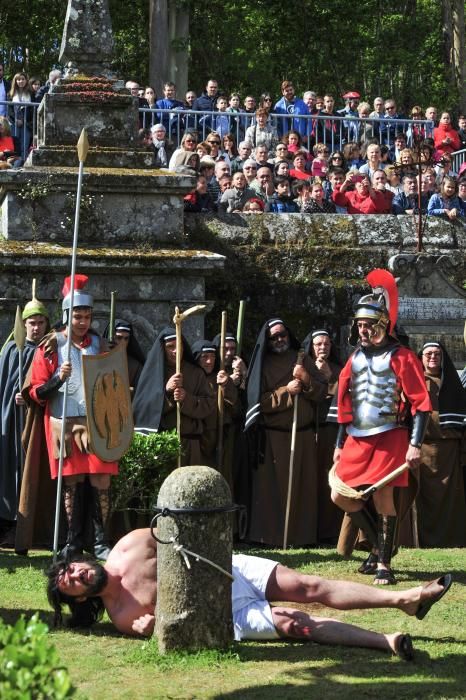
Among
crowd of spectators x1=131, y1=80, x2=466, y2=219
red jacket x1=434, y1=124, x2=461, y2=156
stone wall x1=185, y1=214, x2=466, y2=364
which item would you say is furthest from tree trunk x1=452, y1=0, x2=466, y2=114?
stone wall x1=185, y1=214, x2=466, y2=364

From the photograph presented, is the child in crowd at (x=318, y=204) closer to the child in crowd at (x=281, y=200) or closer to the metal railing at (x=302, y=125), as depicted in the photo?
the child in crowd at (x=281, y=200)

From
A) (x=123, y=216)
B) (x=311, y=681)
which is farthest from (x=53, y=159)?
(x=311, y=681)

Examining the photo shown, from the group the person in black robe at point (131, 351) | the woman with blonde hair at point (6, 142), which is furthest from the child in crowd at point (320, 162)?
the person in black robe at point (131, 351)

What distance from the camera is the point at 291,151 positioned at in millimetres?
17062

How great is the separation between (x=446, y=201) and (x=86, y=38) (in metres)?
4.27

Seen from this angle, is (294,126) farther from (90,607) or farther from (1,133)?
(90,607)

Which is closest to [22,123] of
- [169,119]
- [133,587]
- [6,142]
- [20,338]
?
[6,142]

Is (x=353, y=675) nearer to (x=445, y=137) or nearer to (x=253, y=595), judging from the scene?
(x=253, y=595)

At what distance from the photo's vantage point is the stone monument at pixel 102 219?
12188 millimetres

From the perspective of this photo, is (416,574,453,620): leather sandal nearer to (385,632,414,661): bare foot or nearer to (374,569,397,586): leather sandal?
(385,632,414,661): bare foot

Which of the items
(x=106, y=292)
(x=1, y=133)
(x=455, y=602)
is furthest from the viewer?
(x=1, y=133)

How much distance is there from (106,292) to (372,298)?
359cm

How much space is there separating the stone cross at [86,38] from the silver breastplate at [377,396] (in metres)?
5.04

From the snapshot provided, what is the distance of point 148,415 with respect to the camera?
10.8m
